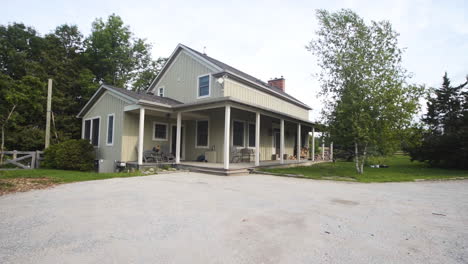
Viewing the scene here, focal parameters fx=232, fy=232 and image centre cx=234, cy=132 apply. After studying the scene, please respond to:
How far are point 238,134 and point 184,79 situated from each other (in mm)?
4518

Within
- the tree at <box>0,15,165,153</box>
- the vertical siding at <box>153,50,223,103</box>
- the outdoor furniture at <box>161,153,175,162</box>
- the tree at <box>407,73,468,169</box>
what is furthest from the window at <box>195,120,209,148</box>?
the tree at <box>407,73,468,169</box>

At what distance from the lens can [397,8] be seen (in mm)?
9961

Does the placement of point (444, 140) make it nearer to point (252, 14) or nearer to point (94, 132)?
point (252, 14)

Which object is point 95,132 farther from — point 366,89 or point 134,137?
point 366,89

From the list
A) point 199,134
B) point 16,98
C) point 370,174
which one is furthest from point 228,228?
point 16,98

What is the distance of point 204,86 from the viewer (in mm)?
12539

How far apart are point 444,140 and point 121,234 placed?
18.7 m

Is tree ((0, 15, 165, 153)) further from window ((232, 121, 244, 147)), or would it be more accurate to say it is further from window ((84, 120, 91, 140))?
window ((232, 121, 244, 147))

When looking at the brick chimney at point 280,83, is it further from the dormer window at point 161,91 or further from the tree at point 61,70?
the tree at point 61,70

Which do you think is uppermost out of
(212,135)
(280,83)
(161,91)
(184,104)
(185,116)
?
(280,83)

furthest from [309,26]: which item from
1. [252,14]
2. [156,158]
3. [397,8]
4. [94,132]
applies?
[94,132]

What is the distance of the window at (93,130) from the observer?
13.5 metres

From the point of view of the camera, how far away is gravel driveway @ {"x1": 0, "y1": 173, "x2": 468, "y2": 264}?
8.17 feet

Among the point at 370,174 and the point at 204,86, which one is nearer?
the point at 370,174
